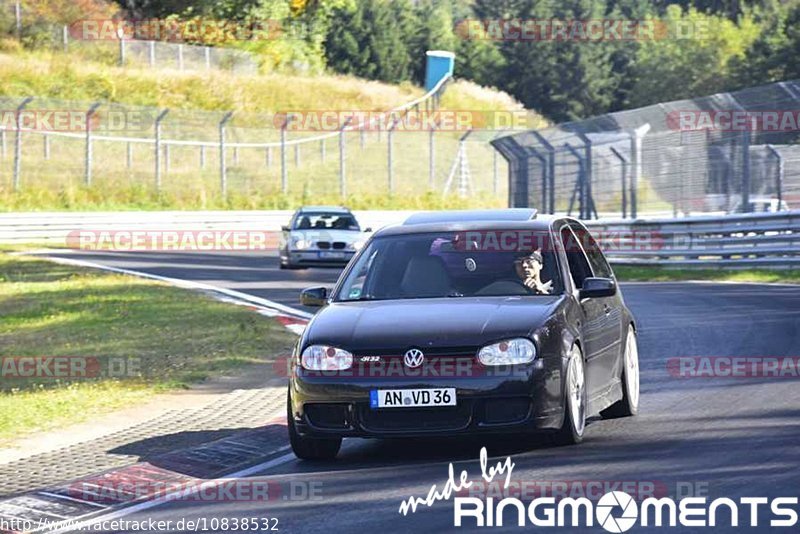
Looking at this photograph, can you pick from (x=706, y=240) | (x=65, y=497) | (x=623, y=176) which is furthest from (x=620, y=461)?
(x=623, y=176)

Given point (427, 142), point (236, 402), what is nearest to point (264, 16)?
point (427, 142)

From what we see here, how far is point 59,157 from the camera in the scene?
49844 mm

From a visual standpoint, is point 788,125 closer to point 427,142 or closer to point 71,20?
point 427,142

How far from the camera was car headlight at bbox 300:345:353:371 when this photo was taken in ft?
29.5

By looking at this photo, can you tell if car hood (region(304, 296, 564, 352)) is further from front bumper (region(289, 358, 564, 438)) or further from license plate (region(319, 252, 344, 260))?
license plate (region(319, 252, 344, 260))

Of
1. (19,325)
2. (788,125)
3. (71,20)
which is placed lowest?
(19,325)

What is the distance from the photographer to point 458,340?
8.88 metres

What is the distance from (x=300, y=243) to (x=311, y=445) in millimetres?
19989

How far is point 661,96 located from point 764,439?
78668 mm

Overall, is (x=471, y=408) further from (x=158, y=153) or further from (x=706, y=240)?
(x=158, y=153)

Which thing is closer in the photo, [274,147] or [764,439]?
[764,439]

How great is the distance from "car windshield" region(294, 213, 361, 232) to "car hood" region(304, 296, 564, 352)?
67.0 feet


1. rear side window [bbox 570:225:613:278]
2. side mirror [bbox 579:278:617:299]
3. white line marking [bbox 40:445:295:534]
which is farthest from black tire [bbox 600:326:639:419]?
white line marking [bbox 40:445:295:534]

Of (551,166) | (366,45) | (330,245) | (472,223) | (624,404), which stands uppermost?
(366,45)
